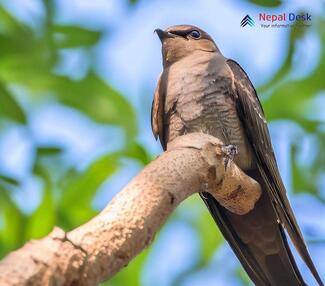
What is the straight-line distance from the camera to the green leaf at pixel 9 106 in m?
4.20

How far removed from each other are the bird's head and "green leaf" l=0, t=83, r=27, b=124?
144cm

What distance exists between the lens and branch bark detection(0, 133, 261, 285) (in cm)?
245

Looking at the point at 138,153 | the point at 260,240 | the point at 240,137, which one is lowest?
the point at 260,240

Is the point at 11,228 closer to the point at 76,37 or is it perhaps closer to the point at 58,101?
the point at 58,101

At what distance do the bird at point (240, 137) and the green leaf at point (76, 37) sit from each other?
1.95ft

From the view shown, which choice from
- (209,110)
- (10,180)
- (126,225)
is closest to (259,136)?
(209,110)

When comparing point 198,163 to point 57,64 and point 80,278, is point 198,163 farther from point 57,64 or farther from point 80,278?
point 57,64

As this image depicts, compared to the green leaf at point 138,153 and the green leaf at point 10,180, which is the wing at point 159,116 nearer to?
the green leaf at point 138,153

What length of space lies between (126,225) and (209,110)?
2.01m

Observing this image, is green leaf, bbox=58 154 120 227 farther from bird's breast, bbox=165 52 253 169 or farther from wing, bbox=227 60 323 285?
wing, bbox=227 60 323 285

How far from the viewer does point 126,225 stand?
9.24 ft

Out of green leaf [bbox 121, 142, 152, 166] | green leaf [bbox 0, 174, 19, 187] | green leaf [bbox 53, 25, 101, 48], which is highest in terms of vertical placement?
green leaf [bbox 53, 25, 101, 48]

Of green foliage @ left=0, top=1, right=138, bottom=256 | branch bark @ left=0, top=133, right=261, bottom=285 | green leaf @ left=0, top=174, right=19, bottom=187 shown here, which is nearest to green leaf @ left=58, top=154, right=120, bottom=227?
green foliage @ left=0, top=1, right=138, bottom=256

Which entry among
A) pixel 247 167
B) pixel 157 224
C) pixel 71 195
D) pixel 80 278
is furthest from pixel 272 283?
pixel 80 278
